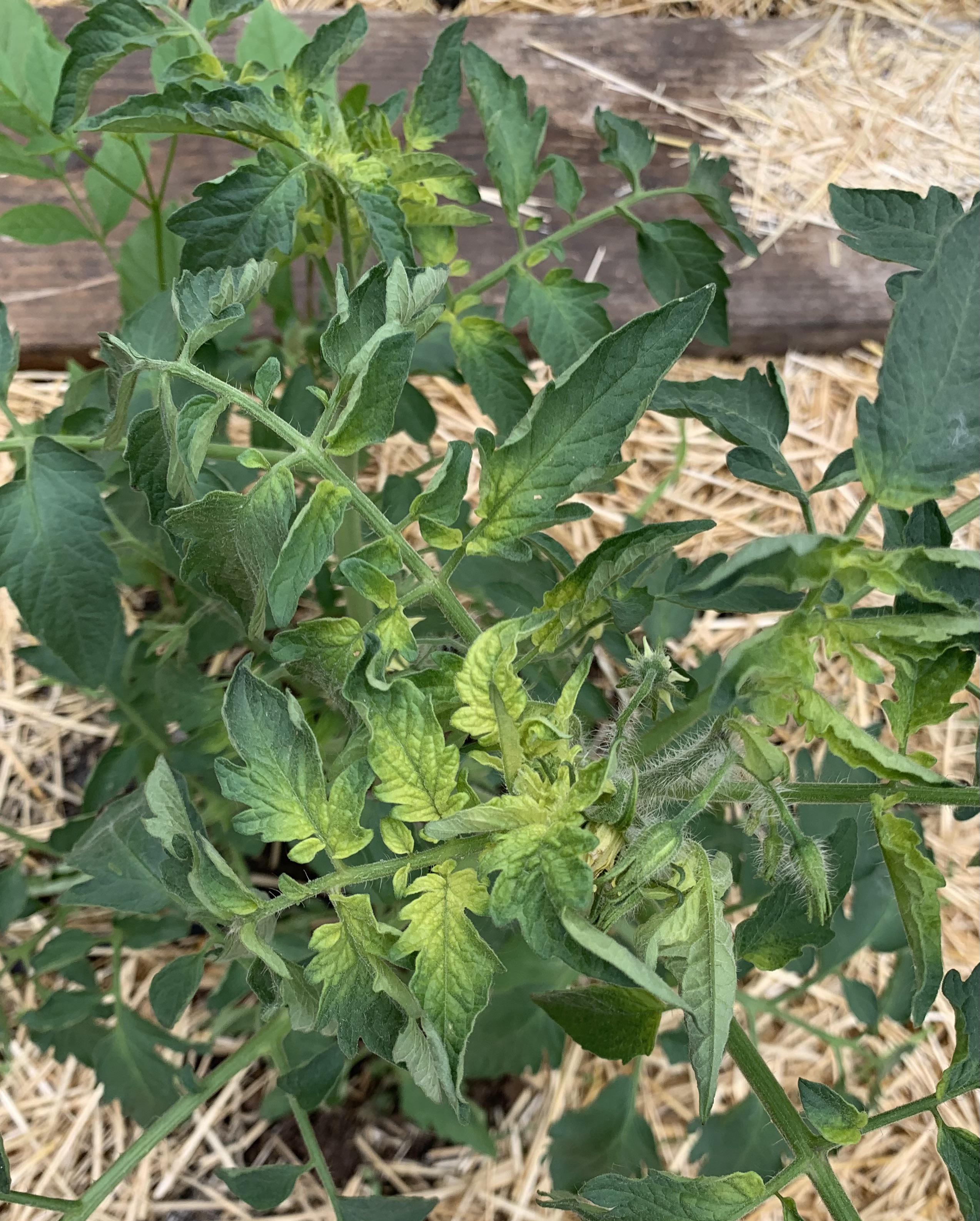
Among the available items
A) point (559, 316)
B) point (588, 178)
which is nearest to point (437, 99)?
point (559, 316)

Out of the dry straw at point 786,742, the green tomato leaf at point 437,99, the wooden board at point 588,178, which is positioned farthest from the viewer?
the wooden board at point 588,178

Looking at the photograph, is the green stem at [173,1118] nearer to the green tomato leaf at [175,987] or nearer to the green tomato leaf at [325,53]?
the green tomato leaf at [175,987]

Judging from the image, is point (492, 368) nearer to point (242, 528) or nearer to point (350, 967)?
point (242, 528)

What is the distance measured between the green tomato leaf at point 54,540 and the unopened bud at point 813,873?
442 millimetres

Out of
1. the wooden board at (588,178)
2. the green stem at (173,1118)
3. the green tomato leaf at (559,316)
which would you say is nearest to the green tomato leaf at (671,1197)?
the green stem at (173,1118)

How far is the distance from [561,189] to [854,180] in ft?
2.91

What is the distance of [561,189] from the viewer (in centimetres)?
74

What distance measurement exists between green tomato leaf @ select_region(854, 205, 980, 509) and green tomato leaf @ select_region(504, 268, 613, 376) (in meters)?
0.27

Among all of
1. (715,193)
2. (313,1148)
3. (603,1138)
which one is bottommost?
(603,1138)

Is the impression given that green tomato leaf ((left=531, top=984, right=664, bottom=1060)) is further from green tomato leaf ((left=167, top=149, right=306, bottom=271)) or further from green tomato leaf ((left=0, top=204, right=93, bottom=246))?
green tomato leaf ((left=0, top=204, right=93, bottom=246))

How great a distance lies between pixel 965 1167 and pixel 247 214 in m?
0.65

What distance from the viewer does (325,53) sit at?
24.0 inches

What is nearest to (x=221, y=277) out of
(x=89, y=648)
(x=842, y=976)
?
(x=89, y=648)

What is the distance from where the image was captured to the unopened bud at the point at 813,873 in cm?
47
